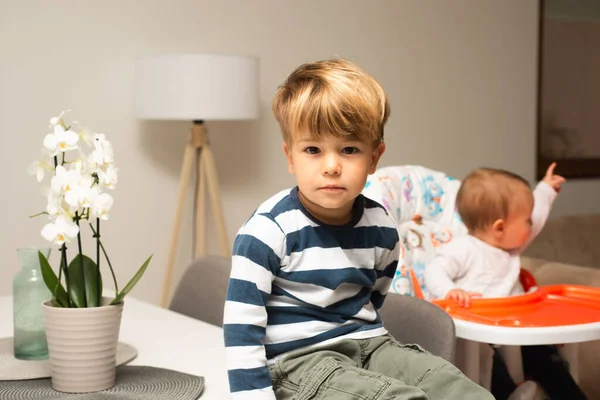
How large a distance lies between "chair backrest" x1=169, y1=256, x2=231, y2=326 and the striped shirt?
2.36 feet

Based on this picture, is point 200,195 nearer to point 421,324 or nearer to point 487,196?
point 487,196

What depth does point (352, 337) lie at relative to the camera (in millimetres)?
1305

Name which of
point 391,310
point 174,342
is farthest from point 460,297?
point 174,342

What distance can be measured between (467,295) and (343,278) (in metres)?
0.91

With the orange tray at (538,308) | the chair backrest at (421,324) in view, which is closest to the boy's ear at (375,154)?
the chair backrest at (421,324)

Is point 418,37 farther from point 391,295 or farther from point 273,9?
point 391,295

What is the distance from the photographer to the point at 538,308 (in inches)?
84.1

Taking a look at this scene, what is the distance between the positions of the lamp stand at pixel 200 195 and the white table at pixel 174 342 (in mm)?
1563

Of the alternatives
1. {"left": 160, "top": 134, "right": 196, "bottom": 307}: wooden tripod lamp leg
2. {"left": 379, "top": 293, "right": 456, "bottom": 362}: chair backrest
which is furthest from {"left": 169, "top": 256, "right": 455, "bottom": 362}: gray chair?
{"left": 160, "top": 134, "right": 196, "bottom": 307}: wooden tripod lamp leg

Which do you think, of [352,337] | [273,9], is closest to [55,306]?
[352,337]

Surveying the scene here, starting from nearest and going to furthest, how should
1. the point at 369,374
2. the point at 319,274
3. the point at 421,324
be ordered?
the point at 369,374 → the point at 319,274 → the point at 421,324

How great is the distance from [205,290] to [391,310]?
589mm

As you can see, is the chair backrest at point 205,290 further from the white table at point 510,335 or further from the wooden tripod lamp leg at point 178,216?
the wooden tripod lamp leg at point 178,216

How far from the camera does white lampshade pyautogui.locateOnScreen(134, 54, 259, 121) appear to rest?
10.8 ft
